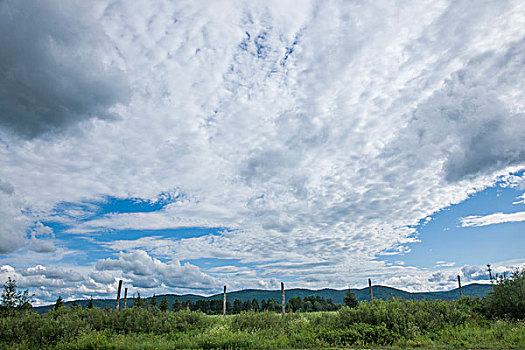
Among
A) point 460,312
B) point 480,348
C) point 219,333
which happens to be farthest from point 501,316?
point 219,333

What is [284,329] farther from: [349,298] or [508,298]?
[349,298]

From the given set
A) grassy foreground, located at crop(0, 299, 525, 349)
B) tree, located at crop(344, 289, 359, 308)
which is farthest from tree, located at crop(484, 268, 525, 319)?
tree, located at crop(344, 289, 359, 308)

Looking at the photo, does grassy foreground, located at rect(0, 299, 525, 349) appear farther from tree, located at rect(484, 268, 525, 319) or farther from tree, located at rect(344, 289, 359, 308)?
tree, located at rect(344, 289, 359, 308)

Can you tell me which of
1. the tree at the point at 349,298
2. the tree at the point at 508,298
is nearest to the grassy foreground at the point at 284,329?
the tree at the point at 508,298

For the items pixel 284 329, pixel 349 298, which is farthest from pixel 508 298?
pixel 349 298

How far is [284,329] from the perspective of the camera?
1705 cm

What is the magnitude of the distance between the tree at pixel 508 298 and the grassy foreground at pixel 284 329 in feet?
2.72

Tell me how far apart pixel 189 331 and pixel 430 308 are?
12446 millimetres

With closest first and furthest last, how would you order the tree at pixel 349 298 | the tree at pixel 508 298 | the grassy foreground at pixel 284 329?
the grassy foreground at pixel 284 329 → the tree at pixel 508 298 → the tree at pixel 349 298

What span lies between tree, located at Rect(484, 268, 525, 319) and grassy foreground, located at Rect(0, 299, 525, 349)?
83 cm

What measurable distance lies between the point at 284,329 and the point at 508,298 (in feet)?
37.2

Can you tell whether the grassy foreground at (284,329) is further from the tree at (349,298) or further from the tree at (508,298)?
the tree at (349,298)

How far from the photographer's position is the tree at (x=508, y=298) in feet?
53.9

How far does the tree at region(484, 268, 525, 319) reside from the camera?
16.4 metres
